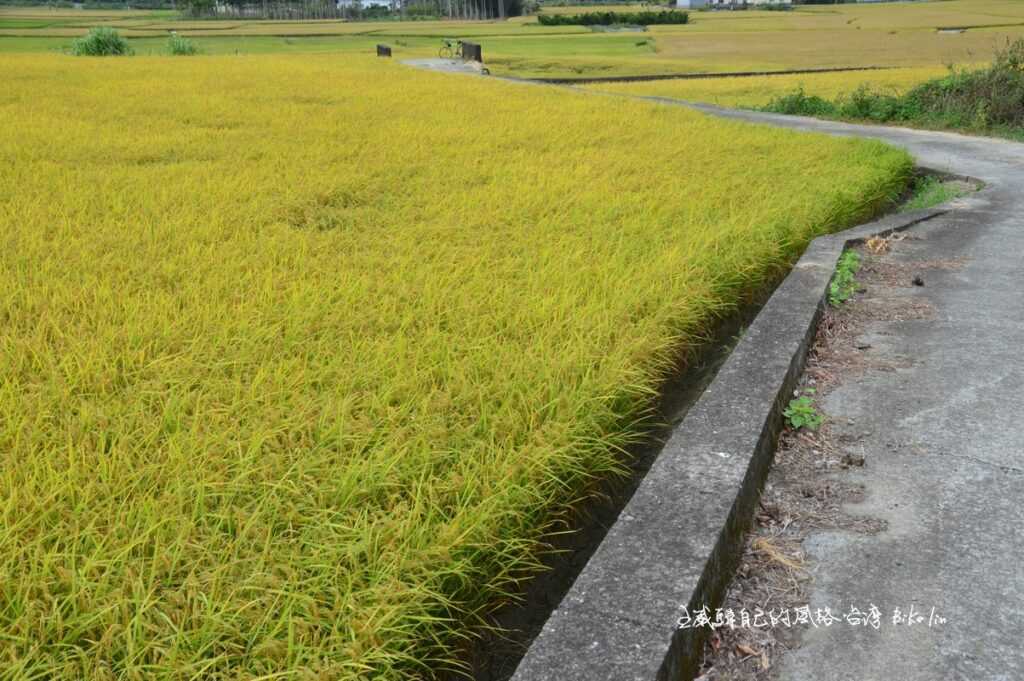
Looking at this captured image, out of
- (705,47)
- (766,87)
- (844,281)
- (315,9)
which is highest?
(315,9)

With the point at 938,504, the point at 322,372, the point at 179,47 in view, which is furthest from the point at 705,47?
the point at 938,504

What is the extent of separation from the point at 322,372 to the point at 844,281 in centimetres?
245

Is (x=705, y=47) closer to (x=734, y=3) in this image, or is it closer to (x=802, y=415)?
(x=802, y=415)

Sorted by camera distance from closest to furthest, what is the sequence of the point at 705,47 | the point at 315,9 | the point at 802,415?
the point at 802,415 → the point at 705,47 → the point at 315,9

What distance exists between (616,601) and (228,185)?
14.6ft

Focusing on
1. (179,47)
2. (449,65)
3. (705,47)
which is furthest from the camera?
(705,47)

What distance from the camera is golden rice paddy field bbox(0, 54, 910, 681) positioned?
1518mm

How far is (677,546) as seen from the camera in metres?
1.67

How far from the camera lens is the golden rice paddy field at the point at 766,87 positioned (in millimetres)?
14492

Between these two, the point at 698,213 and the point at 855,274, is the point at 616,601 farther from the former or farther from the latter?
the point at 698,213

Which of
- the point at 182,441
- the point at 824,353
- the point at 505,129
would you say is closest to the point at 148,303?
the point at 182,441

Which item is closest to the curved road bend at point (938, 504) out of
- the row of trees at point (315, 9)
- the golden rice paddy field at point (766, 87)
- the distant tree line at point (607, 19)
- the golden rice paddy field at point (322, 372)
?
the golden rice paddy field at point (322, 372)

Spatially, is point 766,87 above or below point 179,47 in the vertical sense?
below

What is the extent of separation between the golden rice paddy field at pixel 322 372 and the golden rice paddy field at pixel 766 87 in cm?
884
